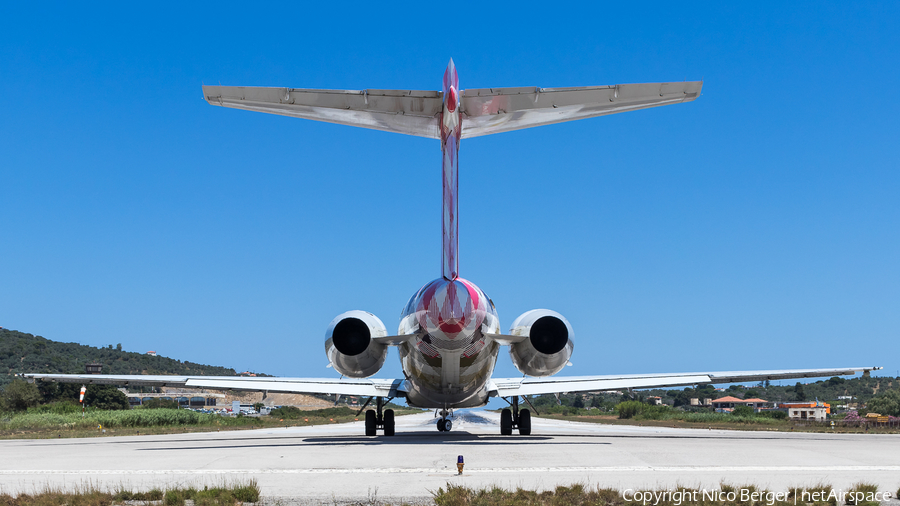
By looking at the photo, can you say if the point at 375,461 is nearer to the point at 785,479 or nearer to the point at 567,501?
the point at 567,501

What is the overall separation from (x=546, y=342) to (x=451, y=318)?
2807 millimetres

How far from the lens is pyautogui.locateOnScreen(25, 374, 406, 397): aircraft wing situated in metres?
21.7

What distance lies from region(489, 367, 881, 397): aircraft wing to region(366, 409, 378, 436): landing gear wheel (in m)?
4.00

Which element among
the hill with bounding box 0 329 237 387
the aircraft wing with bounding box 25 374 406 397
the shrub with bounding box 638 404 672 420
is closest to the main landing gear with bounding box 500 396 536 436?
the aircraft wing with bounding box 25 374 406 397

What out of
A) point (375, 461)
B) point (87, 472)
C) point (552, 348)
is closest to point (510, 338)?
point (552, 348)

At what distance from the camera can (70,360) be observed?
4813 inches

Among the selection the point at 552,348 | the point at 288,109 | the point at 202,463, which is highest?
the point at 288,109

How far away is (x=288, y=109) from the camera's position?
45.7 feet

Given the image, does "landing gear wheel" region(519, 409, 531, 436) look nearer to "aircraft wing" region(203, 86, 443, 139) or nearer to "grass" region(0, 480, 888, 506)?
"aircraft wing" region(203, 86, 443, 139)

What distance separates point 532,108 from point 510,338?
6.06m

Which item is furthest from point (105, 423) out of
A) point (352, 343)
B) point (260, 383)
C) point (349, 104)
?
point (349, 104)

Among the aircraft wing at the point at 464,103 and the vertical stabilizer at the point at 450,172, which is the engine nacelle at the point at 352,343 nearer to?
the vertical stabilizer at the point at 450,172

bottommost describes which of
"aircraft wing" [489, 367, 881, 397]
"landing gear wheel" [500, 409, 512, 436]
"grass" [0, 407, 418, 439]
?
"grass" [0, 407, 418, 439]

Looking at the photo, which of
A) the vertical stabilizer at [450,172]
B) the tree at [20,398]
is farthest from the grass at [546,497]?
the tree at [20,398]
